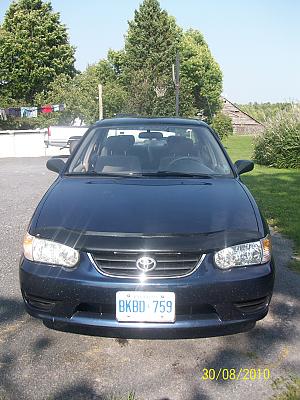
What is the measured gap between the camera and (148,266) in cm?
266

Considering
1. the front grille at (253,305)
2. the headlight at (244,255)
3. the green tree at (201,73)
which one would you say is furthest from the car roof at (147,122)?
the green tree at (201,73)

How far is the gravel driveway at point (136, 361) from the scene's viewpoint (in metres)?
2.59

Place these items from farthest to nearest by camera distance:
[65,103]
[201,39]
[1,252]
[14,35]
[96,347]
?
[201,39] → [14,35] → [65,103] → [1,252] → [96,347]

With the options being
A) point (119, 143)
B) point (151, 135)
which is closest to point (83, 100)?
point (151, 135)

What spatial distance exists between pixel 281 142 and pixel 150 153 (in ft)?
37.8

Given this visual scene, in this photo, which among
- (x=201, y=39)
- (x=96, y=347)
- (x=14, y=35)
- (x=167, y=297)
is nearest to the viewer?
(x=167, y=297)

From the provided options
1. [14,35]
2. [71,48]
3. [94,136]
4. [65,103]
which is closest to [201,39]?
[71,48]

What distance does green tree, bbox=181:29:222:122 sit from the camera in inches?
2138

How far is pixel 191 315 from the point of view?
269 cm

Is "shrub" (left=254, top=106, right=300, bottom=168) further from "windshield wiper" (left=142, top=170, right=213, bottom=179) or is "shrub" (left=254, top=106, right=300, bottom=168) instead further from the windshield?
"windshield wiper" (left=142, top=170, right=213, bottom=179)

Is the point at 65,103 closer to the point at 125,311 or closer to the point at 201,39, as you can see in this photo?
the point at 125,311

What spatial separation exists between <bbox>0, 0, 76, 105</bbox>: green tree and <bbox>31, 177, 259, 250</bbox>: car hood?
125ft

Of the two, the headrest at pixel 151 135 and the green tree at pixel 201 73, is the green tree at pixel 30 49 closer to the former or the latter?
the green tree at pixel 201 73

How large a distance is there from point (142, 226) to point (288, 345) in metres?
1.31
